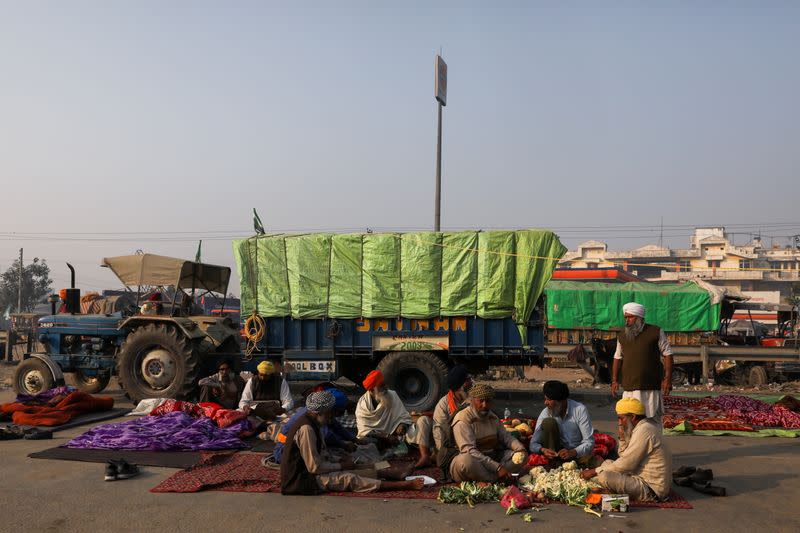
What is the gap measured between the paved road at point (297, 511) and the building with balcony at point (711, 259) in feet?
190

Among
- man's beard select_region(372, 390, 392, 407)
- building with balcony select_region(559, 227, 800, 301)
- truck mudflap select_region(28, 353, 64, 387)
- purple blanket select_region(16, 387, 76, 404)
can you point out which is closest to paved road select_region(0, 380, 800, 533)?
man's beard select_region(372, 390, 392, 407)

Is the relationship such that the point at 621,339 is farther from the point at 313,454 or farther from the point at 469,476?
the point at 313,454

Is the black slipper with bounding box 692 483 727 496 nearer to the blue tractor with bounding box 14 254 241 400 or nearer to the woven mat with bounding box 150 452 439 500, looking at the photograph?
the woven mat with bounding box 150 452 439 500

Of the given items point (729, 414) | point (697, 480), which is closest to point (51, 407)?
point (697, 480)

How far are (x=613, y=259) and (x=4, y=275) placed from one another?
54351 millimetres

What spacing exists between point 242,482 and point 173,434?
2079 millimetres

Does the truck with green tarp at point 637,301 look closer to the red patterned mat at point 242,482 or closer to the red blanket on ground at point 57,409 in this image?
the red blanket on ground at point 57,409

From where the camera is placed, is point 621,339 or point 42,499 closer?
point 42,499

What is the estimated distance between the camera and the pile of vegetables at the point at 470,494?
19.4ft

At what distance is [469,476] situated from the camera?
6281 mm

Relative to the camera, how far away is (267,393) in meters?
9.87

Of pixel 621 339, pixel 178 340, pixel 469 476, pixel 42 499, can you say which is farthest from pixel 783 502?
pixel 178 340

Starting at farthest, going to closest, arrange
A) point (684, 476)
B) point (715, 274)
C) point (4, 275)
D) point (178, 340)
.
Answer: point (715, 274) → point (4, 275) → point (178, 340) → point (684, 476)

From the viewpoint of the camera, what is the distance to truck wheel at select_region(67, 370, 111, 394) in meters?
13.2
